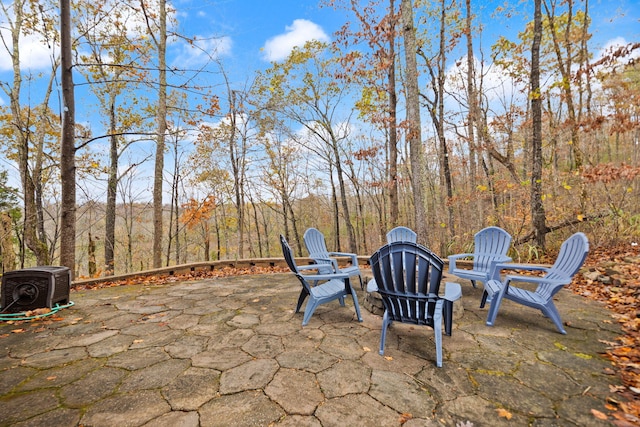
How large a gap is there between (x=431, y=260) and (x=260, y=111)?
841cm

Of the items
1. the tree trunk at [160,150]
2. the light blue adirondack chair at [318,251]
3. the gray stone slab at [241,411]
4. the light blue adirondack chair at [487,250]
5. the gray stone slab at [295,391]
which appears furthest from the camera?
the tree trunk at [160,150]

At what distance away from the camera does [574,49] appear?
674cm

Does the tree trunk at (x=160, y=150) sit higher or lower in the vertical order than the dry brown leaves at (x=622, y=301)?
higher

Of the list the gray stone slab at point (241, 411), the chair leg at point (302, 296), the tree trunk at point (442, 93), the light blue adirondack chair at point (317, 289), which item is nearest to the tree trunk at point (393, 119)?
the tree trunk at point (442, 93)

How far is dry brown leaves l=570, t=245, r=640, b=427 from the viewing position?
143 cm

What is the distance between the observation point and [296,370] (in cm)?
179

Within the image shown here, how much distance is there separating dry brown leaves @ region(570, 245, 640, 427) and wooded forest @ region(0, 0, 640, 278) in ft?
3.07

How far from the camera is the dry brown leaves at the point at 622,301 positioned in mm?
1435

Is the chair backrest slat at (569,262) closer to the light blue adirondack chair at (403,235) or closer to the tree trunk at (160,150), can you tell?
the light blue adirondack chair at (403,235)

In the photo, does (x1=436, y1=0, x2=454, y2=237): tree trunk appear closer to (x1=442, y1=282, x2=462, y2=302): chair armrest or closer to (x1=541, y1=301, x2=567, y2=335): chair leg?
(x1=541, y1=301, x2=567, y2=335): chair leg

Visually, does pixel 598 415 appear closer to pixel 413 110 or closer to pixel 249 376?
pixel 249 376

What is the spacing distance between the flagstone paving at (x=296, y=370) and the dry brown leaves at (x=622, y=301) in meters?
0.08

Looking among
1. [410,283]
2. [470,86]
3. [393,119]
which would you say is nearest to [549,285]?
[410,283]

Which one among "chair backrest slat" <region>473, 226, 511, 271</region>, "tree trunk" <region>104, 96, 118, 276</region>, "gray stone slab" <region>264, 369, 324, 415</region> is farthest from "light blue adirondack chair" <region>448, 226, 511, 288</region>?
"tree trunk" <region>104, 96, 118, 276</region>
